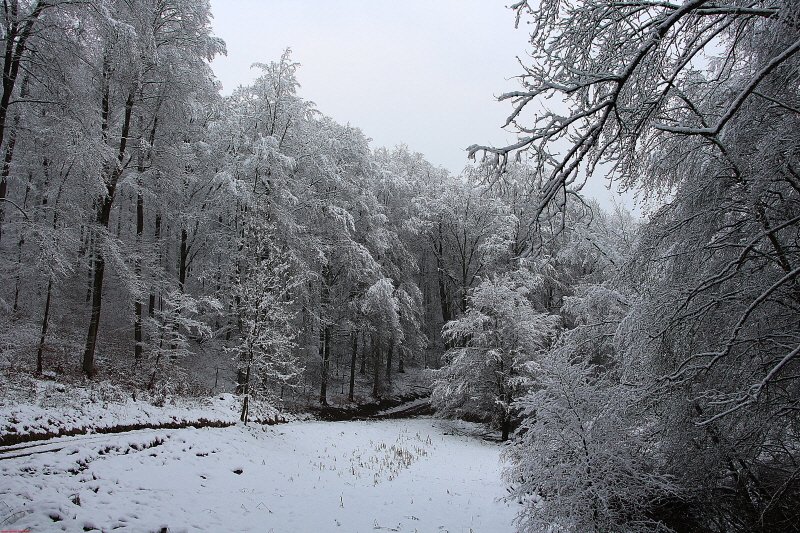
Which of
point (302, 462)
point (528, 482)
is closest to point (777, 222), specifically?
point (528, 482)

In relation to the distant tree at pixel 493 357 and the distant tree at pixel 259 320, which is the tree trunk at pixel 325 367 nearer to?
the distant tree at pixel 493 357

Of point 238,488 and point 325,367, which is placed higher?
point 325,367

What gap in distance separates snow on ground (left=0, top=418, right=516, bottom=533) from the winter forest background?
6.26ft

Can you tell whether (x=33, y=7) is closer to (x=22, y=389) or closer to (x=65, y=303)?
(x=22, y=389)

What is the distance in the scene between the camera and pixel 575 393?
499 cm

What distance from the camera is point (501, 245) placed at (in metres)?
20.7

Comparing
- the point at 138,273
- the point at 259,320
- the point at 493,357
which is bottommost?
the point at 493,357

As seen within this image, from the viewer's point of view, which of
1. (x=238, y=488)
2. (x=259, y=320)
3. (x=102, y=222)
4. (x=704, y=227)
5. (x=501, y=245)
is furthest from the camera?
(x=501, y=245)

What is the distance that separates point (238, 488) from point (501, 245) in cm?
1650

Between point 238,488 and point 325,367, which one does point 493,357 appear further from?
point 238,488

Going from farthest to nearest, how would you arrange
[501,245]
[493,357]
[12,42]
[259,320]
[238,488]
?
[501,245] < [493,357] < [259,320] < [12,42] < [238,488]

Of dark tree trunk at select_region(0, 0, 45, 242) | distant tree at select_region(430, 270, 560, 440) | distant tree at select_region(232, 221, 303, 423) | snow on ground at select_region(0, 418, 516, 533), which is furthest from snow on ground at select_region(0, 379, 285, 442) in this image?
distant tree at select_region(430, 270, 560, 440)

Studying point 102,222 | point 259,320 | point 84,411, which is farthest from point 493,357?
point 102,222

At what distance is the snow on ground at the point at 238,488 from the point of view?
5039mm
